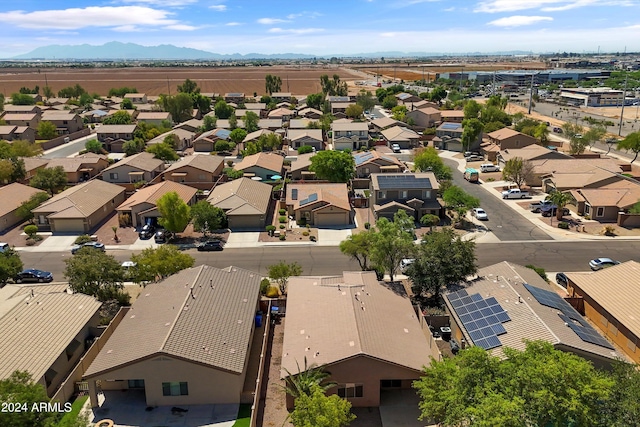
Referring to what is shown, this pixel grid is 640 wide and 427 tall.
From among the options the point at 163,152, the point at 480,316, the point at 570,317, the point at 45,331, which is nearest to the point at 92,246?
the point at 45,331

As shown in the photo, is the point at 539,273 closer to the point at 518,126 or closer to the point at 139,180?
the point at 139,180

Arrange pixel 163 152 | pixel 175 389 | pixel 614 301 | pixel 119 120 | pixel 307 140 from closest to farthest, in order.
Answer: pixel 175 389
pixel 614 301
pixel 163 152
pixel 307 140
pixel 119 120

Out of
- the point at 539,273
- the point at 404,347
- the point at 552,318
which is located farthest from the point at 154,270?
the point at 539,273

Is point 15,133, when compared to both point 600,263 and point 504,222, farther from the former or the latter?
point 600,263

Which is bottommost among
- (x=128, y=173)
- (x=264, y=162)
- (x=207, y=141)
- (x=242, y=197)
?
(x=242, y=197)

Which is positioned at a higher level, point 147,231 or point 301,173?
point 301,173

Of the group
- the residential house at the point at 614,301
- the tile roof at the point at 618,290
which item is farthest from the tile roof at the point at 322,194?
the tile roof at the point at 618,290

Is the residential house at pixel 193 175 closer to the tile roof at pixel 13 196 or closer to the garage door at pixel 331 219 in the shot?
the tile roof at pixel 13 196
